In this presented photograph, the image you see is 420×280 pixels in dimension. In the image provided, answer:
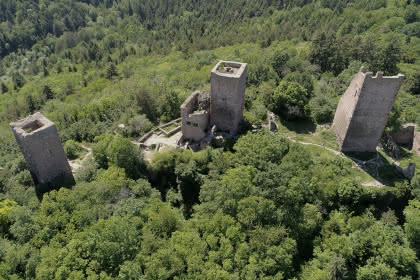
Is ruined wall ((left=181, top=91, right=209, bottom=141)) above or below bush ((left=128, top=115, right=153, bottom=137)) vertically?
above

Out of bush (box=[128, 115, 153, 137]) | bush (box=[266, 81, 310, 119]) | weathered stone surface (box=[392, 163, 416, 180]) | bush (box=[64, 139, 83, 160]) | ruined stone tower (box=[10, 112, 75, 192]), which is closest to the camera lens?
ruined stone tower (box=[10, 112, 75, 192])

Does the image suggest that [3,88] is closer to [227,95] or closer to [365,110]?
[227,95]

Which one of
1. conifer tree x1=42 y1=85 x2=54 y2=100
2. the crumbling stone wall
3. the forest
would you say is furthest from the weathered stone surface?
conifer tree x1=42 y1=85 x2=54 y2=100

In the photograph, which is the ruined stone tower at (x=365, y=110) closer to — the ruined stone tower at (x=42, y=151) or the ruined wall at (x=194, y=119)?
the ruined wall at (x=194, y=119)

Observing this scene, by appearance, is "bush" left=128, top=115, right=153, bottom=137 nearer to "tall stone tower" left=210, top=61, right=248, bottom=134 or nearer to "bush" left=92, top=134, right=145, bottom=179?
"bush" left=92, top=134, right=145, bottom=179

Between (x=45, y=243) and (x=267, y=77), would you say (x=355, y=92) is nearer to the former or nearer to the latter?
(x=267, y=77)

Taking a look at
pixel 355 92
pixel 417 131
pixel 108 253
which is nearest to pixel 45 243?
pixel 108 253
